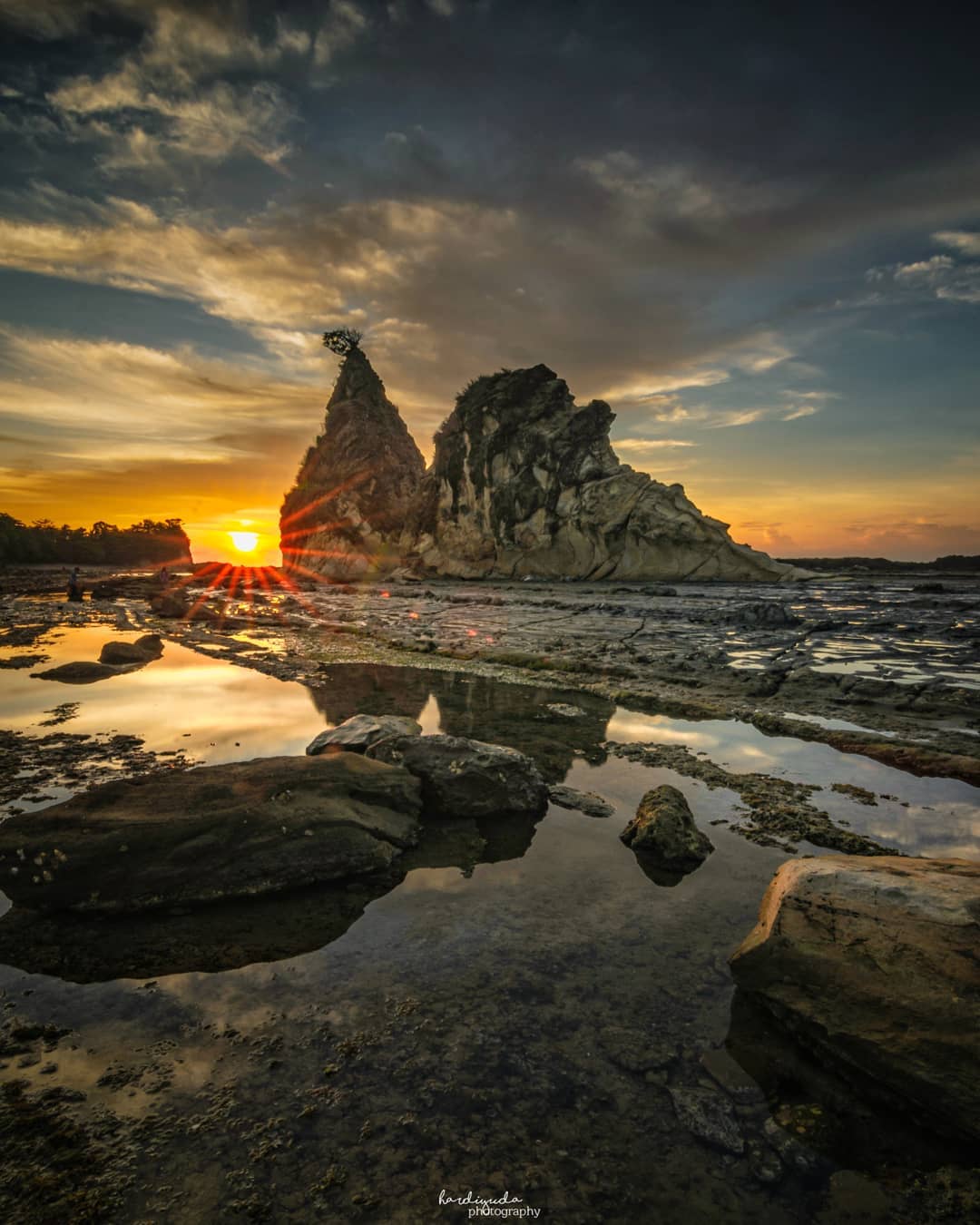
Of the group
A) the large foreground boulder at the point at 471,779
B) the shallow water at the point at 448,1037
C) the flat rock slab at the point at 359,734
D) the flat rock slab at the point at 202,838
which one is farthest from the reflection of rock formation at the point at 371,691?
the shallow water at the point at 448,1037

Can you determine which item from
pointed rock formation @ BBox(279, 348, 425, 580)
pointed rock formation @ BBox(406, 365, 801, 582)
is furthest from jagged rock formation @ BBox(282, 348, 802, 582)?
pointed rock formation @ BBox(279, 348, 425, 580)

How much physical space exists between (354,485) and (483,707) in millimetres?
83671

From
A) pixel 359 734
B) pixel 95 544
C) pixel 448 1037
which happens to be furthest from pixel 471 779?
pixel 95 544

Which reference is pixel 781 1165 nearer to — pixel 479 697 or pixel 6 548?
Result: pixel 479 697

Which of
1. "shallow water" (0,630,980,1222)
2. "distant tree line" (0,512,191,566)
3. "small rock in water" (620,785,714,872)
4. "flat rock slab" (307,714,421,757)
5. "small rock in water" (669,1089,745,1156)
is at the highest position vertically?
"distant tree line" (0,512,191,566)

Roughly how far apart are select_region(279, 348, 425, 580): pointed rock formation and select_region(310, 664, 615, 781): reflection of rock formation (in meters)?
68.2

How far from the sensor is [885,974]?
10.3 ft

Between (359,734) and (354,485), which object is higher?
(354,485)

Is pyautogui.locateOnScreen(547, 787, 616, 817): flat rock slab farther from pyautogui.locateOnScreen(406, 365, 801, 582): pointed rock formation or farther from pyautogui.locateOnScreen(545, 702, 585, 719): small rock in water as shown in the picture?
pyautogui.locateOnScreen(406, 365, 801, 582): pointed rock formation

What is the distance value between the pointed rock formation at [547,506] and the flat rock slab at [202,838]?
53.9 meters

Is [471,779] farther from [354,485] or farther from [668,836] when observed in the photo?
[354,485]

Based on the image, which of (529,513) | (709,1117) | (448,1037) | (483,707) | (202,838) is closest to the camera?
(709,1117)

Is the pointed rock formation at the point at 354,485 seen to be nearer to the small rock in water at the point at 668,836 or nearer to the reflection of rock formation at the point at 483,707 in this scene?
the reflection of rock formation at the point at 483,707

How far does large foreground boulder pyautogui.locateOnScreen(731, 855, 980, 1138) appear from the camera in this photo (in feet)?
9.18
